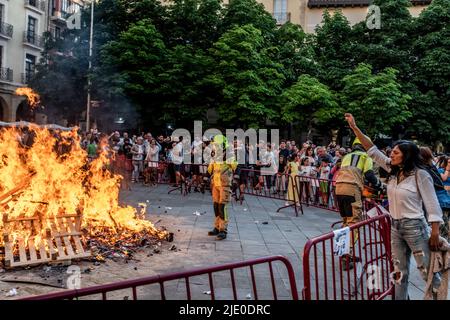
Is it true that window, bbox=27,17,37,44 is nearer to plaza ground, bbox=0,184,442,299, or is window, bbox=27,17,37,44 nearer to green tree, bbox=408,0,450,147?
plaza ground, bbox=0,184,442,299

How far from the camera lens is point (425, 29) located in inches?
1109

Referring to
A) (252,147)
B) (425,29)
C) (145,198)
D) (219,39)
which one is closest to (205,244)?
(145,198)

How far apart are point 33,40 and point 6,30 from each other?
3.21 metres

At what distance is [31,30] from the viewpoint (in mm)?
38719

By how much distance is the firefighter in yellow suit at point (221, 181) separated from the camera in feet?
28.8

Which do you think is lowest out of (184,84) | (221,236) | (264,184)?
(221,236)

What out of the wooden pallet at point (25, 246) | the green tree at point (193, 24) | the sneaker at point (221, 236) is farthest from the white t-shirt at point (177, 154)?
the green tree at point (193, 24)

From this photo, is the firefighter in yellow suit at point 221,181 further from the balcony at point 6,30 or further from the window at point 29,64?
the window at point 29,64

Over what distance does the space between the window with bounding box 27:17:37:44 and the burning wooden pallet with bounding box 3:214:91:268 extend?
36329 millimetres

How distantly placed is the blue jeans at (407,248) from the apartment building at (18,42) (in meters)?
35.1

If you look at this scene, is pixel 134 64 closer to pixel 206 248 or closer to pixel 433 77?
pixel 433 77

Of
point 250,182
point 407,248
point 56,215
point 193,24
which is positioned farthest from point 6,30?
point 407,248

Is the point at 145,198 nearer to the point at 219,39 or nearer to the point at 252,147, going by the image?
the point at 252,147
